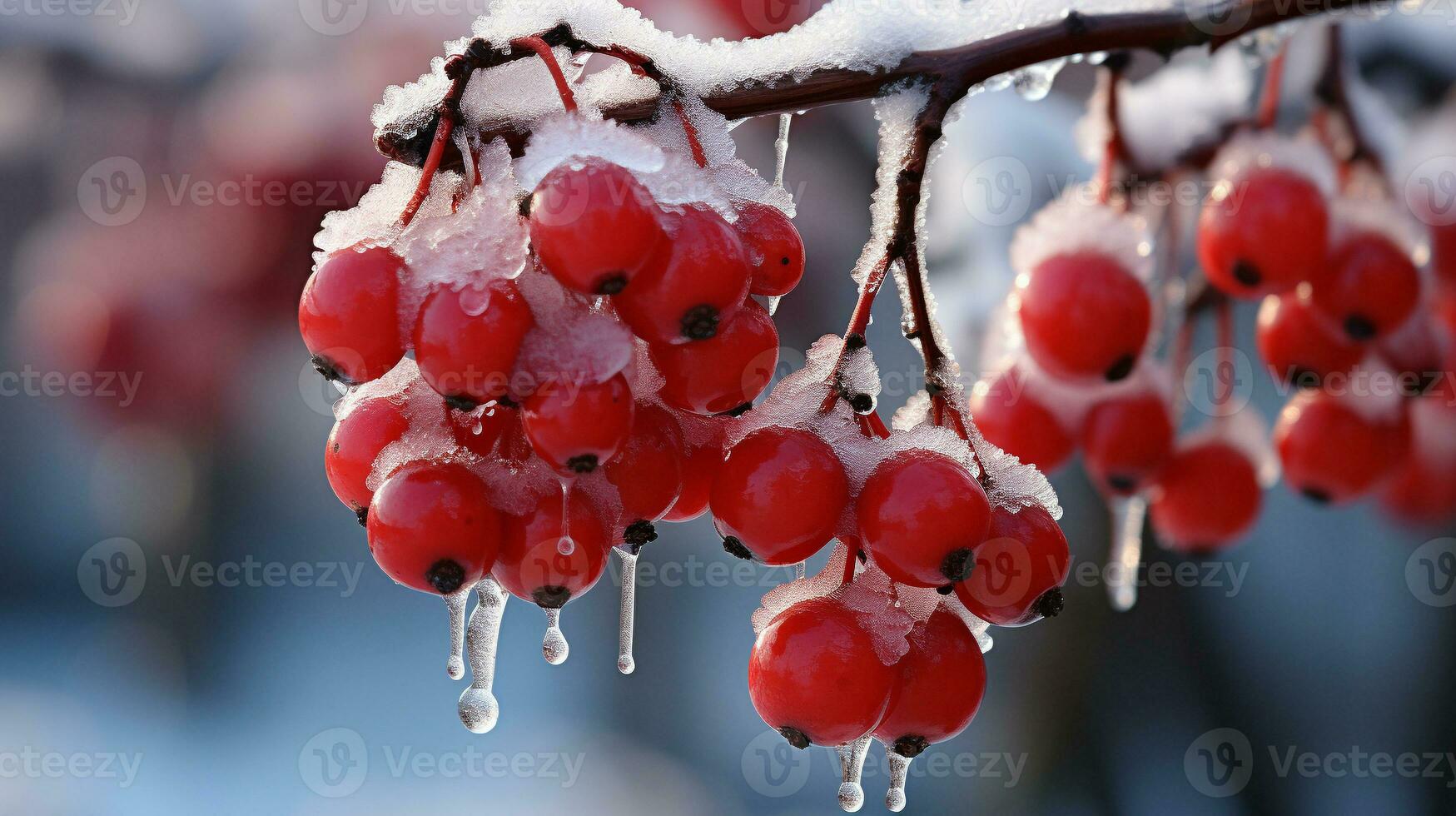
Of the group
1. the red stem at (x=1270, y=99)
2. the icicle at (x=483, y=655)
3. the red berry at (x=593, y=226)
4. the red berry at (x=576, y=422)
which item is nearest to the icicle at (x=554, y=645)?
the icicle at (x=483, y=655)

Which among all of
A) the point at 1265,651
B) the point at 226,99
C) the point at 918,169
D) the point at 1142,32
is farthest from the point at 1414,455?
the point at 226,99

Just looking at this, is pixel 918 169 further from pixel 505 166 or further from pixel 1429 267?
pixel 1429 267

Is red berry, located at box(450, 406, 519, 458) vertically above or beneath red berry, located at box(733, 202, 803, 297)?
beneath

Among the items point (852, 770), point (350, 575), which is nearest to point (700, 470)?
point (852, 770)

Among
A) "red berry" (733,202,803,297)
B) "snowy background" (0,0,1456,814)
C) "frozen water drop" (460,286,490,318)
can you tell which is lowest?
"snowy background" (0,0,1456,814)

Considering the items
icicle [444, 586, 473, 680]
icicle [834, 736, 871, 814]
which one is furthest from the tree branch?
icicle [834, 736, 871, 814]

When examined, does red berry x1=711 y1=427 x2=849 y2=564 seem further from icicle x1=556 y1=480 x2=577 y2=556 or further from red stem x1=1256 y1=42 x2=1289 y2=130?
red stem x1=1256 y1=42 x2=1289 y2=130
